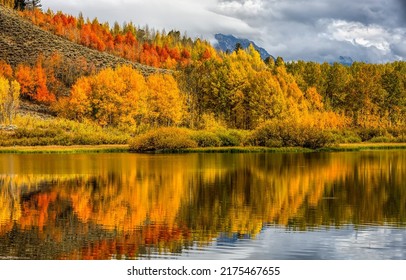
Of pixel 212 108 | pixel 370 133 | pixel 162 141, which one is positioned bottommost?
pixel 162 141

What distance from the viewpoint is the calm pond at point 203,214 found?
1302 cm

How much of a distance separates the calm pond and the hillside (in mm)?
71095

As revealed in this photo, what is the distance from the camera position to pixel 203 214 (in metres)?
16.8

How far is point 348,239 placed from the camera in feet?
45.3

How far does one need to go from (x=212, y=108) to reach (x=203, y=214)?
4784 cm

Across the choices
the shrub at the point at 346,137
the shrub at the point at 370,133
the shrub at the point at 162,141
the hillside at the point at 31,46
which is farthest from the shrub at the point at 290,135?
the hillside at the point at 31,46

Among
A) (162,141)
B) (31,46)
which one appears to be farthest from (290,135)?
(31,46)

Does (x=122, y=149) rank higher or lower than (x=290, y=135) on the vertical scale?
lower

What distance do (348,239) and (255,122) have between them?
45074 millimetres

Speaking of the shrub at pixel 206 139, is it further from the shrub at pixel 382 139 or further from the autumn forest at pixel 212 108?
the shrub at pixel 382 139

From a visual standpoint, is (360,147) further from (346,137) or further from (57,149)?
(57,149)

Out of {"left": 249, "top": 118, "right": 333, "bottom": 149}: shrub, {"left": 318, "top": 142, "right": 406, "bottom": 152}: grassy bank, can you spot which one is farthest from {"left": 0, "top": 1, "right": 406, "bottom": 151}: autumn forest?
{"left": 318, "top": 142, "right": 406, "bottom": 152}: grassy bank

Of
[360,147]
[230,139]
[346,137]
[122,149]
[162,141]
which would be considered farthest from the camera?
[346,137]

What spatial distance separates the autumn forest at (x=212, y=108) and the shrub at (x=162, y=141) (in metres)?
0.08
